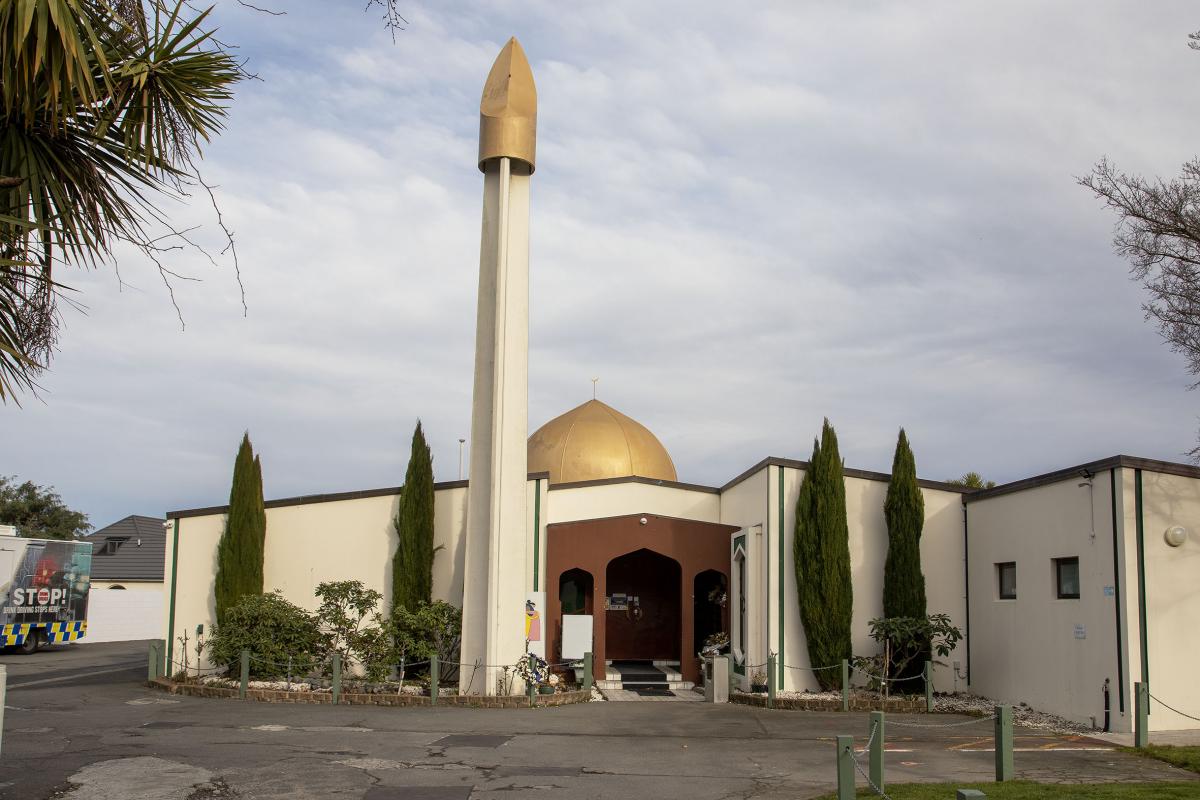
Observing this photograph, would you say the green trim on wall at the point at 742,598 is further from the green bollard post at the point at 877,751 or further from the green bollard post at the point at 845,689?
the green bollard post at the point at 877,751

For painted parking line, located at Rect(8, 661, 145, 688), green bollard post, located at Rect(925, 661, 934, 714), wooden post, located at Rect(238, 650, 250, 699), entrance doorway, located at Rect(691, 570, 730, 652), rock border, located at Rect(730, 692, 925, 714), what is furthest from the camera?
entrance doorway, located at Rect(691, 570, 730, 652)

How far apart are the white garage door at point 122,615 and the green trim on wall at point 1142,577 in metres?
37.6

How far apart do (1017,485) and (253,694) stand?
1445 centimetres

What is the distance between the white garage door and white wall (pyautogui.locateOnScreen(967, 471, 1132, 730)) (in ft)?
112

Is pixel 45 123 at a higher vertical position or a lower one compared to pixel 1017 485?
higher

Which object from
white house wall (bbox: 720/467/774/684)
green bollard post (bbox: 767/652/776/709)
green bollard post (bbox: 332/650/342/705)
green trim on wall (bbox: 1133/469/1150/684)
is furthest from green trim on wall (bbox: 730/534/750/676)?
green bollard post (bbox: 332/650/342/705)

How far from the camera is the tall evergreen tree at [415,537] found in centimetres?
2234

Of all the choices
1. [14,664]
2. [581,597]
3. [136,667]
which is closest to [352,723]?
[581,597]

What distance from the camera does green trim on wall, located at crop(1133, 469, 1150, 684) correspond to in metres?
15.9

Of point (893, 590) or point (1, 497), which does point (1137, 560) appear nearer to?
point (893, 590)

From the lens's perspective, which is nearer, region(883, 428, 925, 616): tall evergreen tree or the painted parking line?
region(883, 428, 925, 616): tall evergreen tree

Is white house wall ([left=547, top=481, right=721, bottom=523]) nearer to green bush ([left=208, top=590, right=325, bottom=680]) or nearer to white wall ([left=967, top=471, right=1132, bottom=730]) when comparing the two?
green bush ([left=208, top=590, right=325, bottom=680])

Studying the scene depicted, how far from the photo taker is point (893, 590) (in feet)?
68.0

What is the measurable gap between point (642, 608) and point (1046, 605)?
10.6 m
